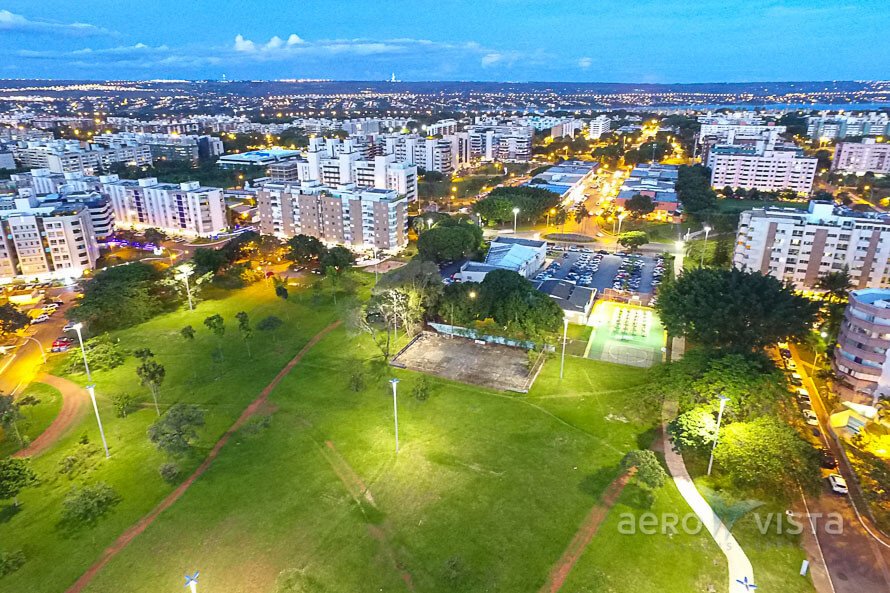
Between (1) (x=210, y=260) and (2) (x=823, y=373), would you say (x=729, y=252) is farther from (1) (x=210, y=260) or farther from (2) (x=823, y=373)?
(1) (x=210, y=260)

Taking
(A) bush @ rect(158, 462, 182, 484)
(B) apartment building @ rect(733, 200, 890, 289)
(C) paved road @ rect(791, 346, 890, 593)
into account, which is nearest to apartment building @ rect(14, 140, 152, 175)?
(A) bush @ rect(158, 462, 182, 484)

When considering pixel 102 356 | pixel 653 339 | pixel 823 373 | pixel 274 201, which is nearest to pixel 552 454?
pixel 653 339

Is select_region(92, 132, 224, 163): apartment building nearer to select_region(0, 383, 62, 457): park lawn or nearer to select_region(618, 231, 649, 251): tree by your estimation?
select_region(0, 383, 62, 457): park lawn

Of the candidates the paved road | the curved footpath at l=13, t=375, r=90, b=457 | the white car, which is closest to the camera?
the paved road

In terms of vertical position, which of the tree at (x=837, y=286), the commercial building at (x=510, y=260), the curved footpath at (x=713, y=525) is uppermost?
the tree at (x=837, y=286)

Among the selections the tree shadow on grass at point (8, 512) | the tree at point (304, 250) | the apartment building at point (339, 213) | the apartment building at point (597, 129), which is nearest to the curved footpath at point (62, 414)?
the tree shadow on grass at point (8, 512)

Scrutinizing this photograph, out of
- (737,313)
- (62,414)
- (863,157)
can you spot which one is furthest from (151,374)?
(863,157)

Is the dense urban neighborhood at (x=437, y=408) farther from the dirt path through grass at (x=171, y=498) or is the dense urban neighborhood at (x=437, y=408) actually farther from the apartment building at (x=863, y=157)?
the apartment building at (x=863, y=157)
